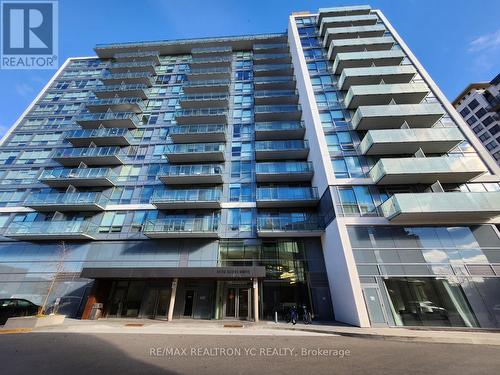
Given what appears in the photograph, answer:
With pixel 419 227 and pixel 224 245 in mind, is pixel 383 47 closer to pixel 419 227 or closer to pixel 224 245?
pixel 419 227

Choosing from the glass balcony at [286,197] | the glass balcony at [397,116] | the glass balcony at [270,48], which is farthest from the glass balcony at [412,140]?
the glass balcony at [270,48]

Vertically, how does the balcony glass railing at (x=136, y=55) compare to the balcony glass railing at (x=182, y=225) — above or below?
above

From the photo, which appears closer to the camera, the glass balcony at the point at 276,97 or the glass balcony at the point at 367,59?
the glass balcony at the point at 367,59

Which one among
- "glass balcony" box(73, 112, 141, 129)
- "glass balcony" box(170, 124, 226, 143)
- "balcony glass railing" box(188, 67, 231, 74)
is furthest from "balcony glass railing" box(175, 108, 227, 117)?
"balcony glass railing" box(188, 67, 231, 74)

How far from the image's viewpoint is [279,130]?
2623 centimetres

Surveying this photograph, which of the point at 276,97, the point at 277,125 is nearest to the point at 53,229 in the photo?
the point at 277,125

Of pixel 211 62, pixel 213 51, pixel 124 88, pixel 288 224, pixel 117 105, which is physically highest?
pixel 213 51

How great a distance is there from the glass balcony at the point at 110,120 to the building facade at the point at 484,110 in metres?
64.7

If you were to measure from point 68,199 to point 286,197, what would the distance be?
884 inches

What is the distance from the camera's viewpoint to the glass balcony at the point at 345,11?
111 feet

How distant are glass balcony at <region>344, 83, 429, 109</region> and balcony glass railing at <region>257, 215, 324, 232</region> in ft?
43.6

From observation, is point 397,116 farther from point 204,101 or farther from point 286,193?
point 204,101

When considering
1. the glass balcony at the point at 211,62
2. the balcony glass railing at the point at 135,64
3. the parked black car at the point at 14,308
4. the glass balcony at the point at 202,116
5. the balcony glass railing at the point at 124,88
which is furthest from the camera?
the balcony glass railing at the point at 135,64

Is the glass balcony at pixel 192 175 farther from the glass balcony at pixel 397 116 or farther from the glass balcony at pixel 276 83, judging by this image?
the glass balcony at pixel 276 83
